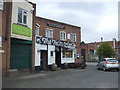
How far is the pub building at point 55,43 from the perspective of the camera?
17695mm

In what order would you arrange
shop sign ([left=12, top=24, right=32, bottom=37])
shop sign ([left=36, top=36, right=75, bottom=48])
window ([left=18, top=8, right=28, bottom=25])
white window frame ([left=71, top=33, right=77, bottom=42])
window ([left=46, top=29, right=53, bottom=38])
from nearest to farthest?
shop sign ([left=12, top=24, right=32, bottom=37])
window ([left=18, top=8, right=28, bottom=25])
shop sign ([left=36, top=36, right=75, bottom=48])
window ([left=46, top=29, right=53, bottom=38])
white window frame ([left=71, top=33, right=77, bottom=42])

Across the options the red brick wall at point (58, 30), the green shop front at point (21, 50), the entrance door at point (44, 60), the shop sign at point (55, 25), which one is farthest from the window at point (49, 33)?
the green shop front at point (21, 50)

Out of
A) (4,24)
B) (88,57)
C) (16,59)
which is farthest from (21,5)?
(88,57)

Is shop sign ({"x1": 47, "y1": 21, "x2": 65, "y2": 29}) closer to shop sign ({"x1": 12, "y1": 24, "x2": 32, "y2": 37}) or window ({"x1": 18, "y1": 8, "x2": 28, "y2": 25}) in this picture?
shop sign ({"x1": 12, "y1": 24, "x2": 32, "y2": 37})

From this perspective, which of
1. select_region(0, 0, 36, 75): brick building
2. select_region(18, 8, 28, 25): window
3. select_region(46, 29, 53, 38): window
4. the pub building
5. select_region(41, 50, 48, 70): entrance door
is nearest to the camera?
select_region(0, 0, 36, 75): brick building

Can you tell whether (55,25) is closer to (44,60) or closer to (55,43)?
(55,43)

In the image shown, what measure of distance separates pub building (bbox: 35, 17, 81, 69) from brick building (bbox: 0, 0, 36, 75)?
161 cm

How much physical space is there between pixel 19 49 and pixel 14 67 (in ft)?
6.03

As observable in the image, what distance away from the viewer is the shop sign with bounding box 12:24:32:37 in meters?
13.5

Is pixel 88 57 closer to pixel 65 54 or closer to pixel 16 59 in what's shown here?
pixel 65 54

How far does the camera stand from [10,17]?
520 inches

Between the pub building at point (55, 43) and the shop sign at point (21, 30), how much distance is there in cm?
189

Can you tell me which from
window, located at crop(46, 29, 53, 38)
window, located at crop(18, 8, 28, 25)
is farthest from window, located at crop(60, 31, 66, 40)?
window, located at crop(18, 8, 28, 25)

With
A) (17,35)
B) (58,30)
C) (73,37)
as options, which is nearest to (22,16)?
(17,35)
